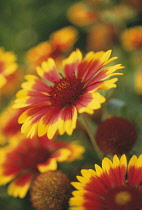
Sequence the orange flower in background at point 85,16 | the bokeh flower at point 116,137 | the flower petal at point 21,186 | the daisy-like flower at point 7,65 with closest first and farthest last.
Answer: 1. the bokeh flower at point 116,137
2. the flower petal at point 21,186
3. the daisy-like flower at point 7,65
4. the orange flower in background at point 85,16

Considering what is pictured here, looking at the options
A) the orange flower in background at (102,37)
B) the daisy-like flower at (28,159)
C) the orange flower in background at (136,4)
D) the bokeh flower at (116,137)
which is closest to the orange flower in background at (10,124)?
the daisy-like flower at (28,159)

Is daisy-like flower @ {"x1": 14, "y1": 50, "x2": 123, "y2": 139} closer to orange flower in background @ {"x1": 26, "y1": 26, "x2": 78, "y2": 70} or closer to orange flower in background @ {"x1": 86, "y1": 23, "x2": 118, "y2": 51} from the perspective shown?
orange flower in background @ {"x1": 26, "y1": 26, "x2": 78, "y2": 70}

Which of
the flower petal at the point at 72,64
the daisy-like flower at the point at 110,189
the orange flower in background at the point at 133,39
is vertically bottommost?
the daisy-like flower at the point at 110,189

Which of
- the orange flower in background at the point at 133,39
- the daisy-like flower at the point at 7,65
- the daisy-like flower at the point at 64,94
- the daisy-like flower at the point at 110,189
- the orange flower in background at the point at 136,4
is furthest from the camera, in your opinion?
the orange flower in background at the point at 136,4

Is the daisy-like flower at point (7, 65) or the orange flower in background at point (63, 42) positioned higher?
the orange flower in background at point (63, 42)

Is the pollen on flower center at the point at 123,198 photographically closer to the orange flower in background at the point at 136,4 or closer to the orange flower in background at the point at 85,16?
the orange flower in background at the point at 85,16

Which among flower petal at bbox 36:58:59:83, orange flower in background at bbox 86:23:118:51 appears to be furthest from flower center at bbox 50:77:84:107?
orange flower in background at bbox 86:23:118:51

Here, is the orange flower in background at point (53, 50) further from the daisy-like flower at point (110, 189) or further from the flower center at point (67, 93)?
the daisy-like flower at point (110, 189)

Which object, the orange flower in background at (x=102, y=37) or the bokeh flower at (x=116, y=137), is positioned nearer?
the bokeh flower at (x=116, y=137)
